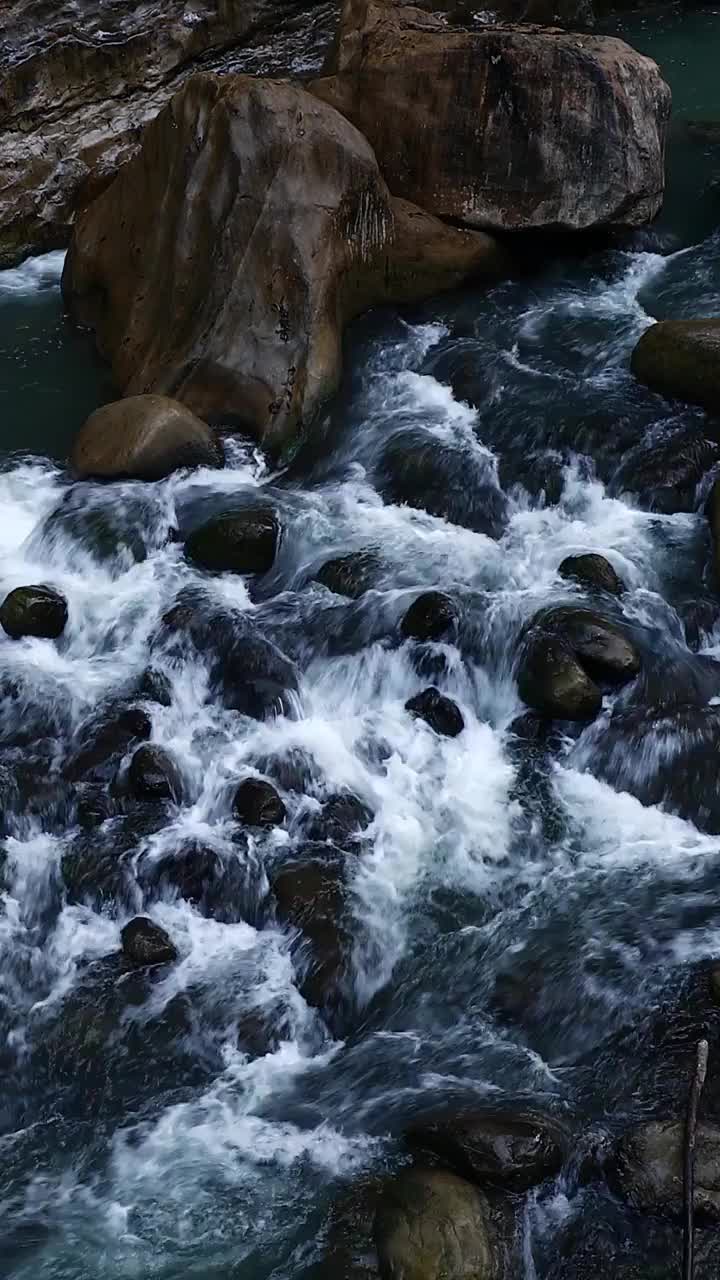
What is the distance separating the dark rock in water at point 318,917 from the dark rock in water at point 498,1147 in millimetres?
1108

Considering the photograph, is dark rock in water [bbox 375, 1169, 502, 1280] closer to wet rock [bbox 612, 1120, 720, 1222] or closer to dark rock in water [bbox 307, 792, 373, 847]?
wet rock [bbox 612, 1120, 720, 1222]

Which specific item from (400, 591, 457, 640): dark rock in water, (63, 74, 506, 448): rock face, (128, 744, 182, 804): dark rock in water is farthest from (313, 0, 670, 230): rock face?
(128, 744, 182, 804): dark rock in water

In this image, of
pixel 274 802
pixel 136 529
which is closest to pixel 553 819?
pixel 274 802

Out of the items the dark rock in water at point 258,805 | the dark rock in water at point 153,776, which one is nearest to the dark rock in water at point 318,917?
the dark rock in water at point 258,805

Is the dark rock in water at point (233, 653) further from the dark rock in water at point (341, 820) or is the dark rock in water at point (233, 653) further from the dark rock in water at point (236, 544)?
the dark rock in water at point (341, 820)

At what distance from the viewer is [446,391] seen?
10.6 meters

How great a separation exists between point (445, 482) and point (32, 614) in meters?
3.12

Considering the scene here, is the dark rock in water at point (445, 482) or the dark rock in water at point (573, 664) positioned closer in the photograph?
the dark rock in water at point (573, 664)

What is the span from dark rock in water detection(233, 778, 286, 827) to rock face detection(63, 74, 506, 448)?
11.3 feet

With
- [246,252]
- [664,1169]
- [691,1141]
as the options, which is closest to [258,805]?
[664,1169]

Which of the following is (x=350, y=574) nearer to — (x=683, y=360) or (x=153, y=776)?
(x=153, y=776)

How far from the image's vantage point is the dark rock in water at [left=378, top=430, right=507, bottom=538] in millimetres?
9383

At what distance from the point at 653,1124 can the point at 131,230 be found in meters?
8.59

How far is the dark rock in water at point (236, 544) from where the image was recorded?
353 inches
